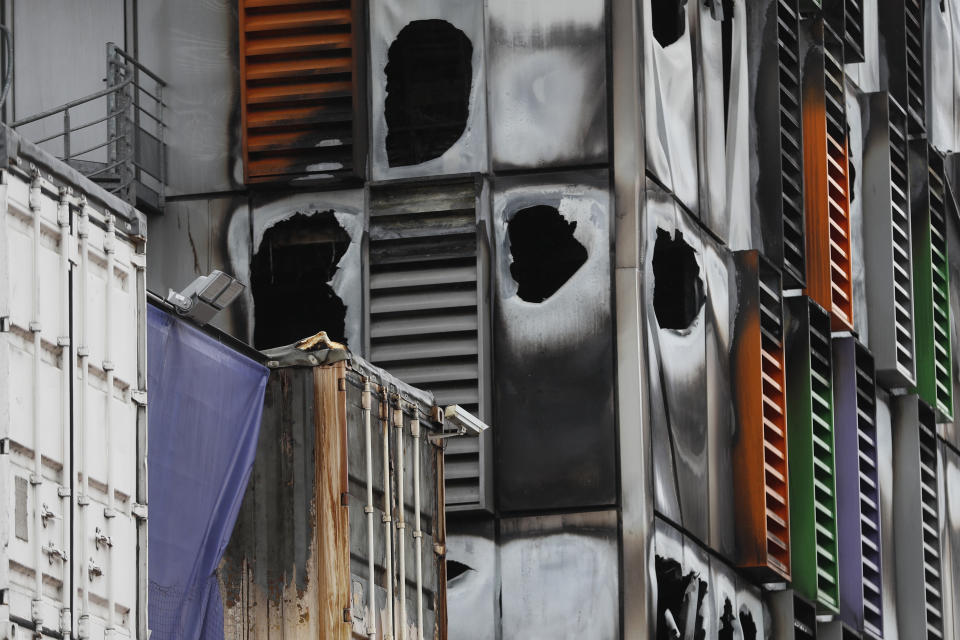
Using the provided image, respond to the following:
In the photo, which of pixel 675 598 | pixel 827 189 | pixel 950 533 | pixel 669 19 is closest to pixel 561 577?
pixel 675 598

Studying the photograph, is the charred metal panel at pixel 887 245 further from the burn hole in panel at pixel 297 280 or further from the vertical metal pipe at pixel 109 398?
the vertical metal pipe at pixel 109 398

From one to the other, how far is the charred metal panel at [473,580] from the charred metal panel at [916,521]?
1009 centimetres

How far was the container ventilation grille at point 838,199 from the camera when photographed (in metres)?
33.9

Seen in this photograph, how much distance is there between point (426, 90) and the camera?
2862 centimetres

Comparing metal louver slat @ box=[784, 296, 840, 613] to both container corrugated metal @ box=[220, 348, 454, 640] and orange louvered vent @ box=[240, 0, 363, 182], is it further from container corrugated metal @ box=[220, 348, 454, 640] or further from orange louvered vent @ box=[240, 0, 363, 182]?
container corrugated metal @ box=[220, 348, 454, 640]

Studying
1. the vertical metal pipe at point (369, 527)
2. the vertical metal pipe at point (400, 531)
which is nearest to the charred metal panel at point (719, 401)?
the vertical metal pipe at point (400, 531)

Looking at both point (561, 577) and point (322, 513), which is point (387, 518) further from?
point (561, 577)

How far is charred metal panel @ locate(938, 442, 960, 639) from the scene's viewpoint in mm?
38031

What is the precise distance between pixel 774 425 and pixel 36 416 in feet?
46.7

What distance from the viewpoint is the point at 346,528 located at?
71.4 feet

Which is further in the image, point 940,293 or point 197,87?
point 940,293

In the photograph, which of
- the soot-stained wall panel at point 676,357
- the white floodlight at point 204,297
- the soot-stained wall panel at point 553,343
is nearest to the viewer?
the white floodlight at point 204,297

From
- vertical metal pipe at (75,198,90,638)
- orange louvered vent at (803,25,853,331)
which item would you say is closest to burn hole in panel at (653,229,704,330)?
orange louvered vent at (803,25,853,331)

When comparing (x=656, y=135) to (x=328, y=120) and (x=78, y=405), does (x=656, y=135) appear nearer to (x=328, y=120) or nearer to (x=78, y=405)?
(x=328, y=120)
